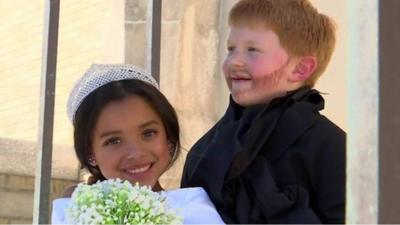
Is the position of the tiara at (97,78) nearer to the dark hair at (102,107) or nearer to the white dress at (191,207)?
the dark hair at (102,107)

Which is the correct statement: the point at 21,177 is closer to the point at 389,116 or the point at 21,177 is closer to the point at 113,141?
the point at 113,141

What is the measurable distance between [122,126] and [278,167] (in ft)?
1.51

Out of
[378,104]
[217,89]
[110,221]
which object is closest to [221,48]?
[217,89]

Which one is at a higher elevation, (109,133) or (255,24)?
(255,24)

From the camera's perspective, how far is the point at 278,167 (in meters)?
2.23

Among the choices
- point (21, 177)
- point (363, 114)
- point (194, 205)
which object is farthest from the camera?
point (21, 177)

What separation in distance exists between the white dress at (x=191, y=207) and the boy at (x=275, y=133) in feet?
0.13

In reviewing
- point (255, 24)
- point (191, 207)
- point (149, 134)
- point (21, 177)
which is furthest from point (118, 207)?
point (21, 177)

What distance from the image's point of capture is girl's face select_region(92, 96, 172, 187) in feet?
8.04

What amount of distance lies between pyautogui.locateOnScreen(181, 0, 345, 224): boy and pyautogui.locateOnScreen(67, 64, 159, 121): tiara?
297 mm

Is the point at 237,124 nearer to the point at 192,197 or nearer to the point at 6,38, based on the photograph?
the point at 192,197

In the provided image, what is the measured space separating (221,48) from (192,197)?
222cm

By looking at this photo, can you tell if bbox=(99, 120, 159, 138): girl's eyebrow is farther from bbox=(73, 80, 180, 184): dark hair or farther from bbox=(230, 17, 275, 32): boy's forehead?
bbox=(230, 17, 275, 32): boy's forehead

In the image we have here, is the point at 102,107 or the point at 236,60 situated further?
the point at 102,107
